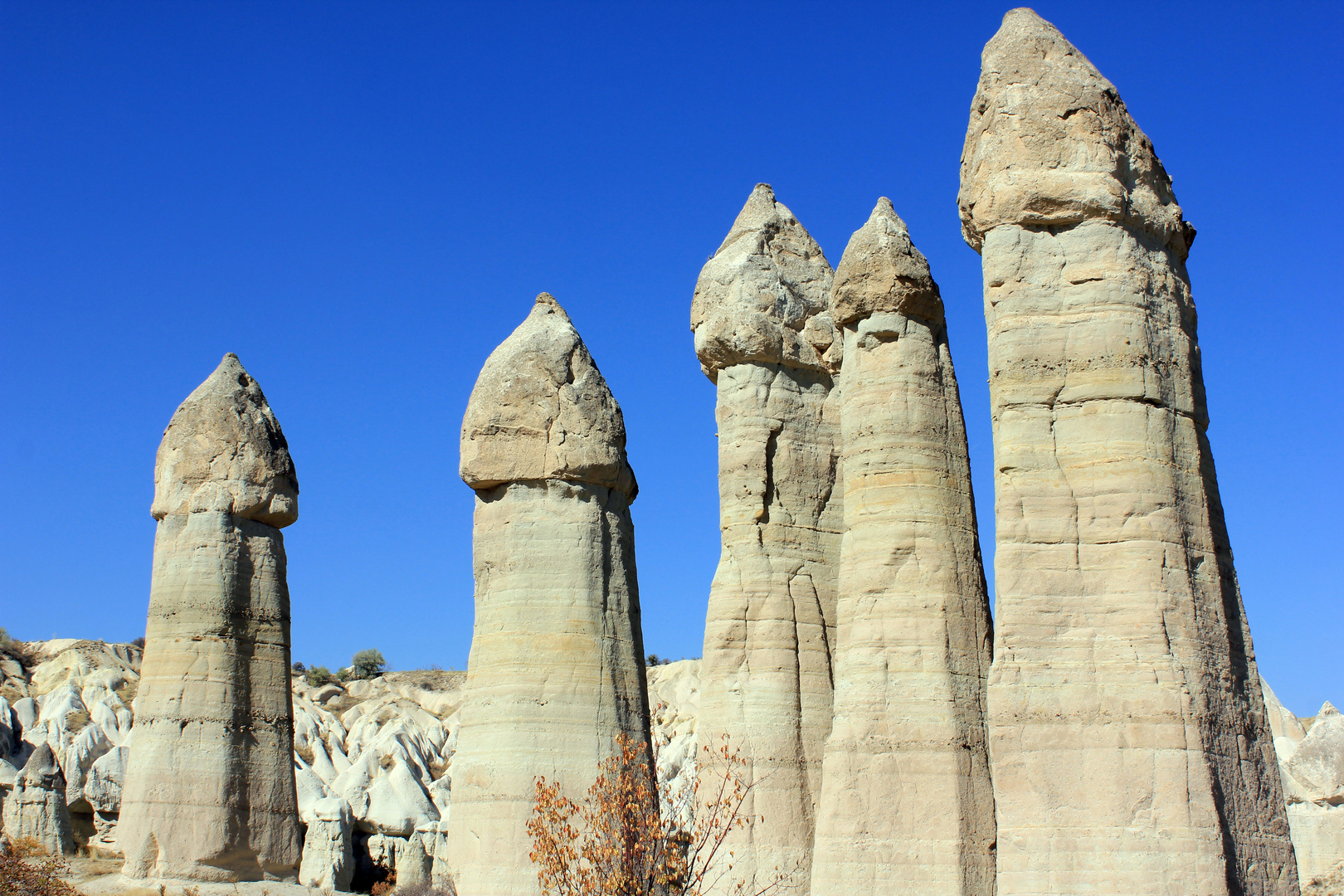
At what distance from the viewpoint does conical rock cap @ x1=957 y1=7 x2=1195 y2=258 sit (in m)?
12.1

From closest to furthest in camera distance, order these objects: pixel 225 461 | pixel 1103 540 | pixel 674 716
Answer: pixel 1103 540 < pixel 225 461 < pixel 674 716

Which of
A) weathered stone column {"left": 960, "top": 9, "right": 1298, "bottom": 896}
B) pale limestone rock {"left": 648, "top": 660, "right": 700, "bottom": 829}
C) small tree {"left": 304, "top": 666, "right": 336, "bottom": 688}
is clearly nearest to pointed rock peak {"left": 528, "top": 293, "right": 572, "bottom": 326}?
weathered stone column {"left": 960, "top": 9, "right": 1298, "bottom": 896}

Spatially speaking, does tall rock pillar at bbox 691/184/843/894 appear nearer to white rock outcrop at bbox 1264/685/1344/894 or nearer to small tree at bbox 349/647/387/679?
white rock outcrop at bbox 1264/685/1344/894

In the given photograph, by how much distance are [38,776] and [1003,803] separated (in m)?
18.8

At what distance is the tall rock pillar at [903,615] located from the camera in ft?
41.4

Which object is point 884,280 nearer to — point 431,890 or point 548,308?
point 548,308

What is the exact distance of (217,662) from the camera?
60.8ft

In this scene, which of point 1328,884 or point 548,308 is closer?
point 548,308

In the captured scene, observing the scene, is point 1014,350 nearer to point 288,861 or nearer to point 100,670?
point 288,861

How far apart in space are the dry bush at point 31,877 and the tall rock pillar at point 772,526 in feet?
28.6

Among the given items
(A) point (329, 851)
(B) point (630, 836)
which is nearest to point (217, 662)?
(A) point (329, 851)

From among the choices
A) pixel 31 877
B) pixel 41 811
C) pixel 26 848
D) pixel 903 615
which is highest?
pixel 903 615

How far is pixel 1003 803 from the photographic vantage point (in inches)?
433

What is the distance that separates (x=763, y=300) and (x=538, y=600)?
5.01 meters
